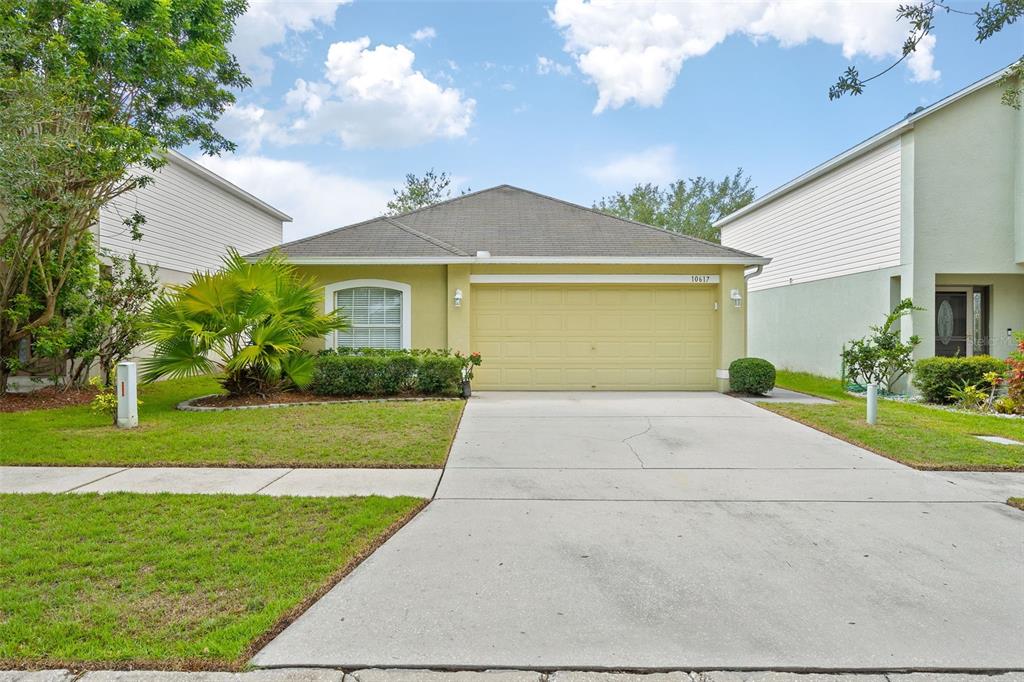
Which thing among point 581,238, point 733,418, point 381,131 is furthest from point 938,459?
point 381,131

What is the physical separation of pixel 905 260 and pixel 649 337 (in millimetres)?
5693

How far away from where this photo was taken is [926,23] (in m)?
5.01

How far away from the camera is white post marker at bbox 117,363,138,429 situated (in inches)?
314

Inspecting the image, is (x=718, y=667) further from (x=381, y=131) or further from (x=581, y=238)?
(x=381, y=131)

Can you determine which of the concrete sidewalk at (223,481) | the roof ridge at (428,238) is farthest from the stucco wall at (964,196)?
the concrete sidewalk at (223,481)

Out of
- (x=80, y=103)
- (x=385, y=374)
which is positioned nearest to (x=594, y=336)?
(x=385, y=374)

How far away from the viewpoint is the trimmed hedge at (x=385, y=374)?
10609 millimetres

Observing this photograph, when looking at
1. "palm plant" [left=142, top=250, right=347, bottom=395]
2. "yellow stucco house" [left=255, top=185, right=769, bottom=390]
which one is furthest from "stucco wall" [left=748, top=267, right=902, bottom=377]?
"palm plant" [left=142, top=250, right=347, bottom=395]

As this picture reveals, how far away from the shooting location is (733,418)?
9203 mm

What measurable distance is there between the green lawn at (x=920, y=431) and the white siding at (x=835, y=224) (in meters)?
4.20

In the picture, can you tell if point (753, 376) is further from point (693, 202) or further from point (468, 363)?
point (693, 202)

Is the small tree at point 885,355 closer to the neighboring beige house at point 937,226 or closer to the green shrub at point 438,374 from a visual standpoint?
the neighboring beige house at point 937,226

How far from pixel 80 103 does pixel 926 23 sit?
11667 mm

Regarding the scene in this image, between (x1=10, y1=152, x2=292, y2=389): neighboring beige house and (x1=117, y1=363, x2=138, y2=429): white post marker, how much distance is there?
465 cm
